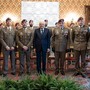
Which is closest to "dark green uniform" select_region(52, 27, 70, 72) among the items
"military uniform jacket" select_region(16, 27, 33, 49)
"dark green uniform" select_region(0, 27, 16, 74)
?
"military uniform jacket" select_region(16, 27, 33, 49)

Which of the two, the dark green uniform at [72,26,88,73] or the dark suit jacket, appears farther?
the dark suit jacket

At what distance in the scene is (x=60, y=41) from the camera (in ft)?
29.3

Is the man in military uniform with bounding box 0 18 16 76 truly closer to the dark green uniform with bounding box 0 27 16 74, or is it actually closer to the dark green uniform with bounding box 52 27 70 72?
the dark green uniform with bounding box 0 27 16 74

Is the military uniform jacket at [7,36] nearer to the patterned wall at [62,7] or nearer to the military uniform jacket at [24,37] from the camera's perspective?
the military uniform jacket at [24,37]

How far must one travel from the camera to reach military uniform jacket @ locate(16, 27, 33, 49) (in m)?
8.86

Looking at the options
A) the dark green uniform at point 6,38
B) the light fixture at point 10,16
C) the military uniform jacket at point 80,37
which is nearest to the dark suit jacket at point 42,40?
the dark green uniform at point 6,38

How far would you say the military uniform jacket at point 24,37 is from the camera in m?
8.86

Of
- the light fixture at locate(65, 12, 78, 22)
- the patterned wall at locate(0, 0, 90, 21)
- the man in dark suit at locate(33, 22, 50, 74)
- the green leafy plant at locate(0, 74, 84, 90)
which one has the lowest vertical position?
the green leafy plant at locate(0, 74, 84, 90)

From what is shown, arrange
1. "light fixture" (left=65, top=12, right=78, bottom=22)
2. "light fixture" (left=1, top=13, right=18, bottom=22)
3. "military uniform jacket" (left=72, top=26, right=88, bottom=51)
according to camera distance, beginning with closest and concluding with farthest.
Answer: "military uniform jacket" (left=72, top=26, right=88, bottom=51) < "light fixture" (left=1, top=13, right=18, bottom=22) < "light fixture" (left=65, top=12, right=78, bottom=22)

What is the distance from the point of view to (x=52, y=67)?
1040 centimetres

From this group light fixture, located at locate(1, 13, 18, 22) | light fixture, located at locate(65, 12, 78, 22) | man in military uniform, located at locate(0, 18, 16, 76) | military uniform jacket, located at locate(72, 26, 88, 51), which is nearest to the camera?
military uniform jacket, located at locate(72, 26, 88, 51)

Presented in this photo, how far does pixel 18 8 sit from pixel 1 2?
792mm

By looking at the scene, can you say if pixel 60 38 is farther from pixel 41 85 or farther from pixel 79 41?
pixel 41 85

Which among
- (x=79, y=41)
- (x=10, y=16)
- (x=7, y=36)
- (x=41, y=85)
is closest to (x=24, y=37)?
(x=7, y=36)
